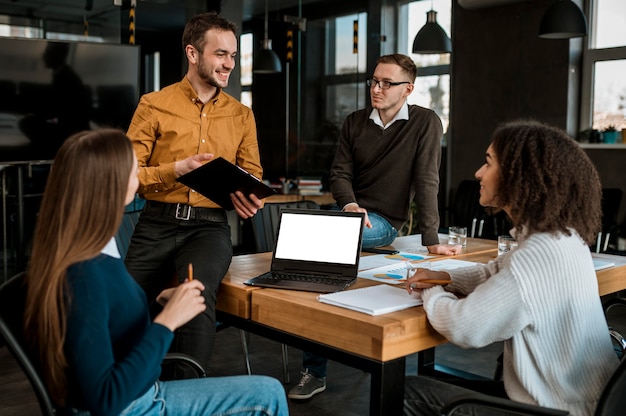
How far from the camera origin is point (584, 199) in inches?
76.0

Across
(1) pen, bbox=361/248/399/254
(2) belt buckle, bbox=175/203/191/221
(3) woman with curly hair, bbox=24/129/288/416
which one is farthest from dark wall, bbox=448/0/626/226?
(3) woman with curly hair, bbox=24/129/288/416

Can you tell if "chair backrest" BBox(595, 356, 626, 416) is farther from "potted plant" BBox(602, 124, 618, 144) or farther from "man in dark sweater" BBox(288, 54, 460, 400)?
"potted plant" BBox(602, 124, 618, 144)

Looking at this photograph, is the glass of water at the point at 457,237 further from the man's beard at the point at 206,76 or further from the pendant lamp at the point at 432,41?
the pendant lamp at the point at 432,41

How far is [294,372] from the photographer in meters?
4.09

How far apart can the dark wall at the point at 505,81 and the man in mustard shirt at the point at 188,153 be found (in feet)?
15.7

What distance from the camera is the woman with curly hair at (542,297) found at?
5.98 ft

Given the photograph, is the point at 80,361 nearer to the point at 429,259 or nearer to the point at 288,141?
the point at 429,259

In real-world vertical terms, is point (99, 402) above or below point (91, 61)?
below

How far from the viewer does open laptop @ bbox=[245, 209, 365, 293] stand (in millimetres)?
2479

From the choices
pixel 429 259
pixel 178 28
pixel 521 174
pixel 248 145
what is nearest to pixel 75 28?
pixel 178 28

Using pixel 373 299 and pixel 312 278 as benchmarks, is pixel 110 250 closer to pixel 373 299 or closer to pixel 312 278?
pixel 373 299

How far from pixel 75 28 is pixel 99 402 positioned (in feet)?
15.5

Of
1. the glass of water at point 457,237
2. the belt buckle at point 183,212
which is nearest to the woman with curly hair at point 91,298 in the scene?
the belt buckle at point 183,212

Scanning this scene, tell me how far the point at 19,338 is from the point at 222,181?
1.13 meters
